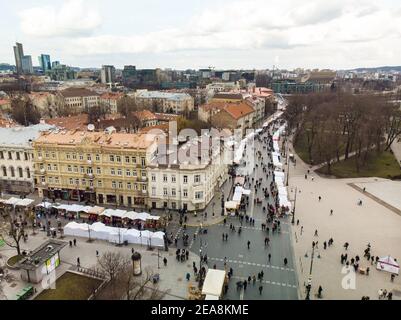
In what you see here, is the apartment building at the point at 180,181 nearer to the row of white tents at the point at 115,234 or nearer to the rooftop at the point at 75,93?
the row of white tents at the point at 115,234

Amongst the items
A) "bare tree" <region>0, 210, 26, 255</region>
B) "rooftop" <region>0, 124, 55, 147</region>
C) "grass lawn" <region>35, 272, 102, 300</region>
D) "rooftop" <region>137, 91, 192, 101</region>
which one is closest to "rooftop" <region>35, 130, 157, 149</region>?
"rooftop" <region>0, 124, 55, 147</region>

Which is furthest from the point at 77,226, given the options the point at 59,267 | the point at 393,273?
the point at 393,273

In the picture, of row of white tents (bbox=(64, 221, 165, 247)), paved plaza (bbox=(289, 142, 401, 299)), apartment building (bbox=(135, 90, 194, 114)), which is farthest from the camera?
apartment building (bbox=(135, 90, 194, 114))

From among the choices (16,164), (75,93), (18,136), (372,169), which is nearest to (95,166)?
(16,164)

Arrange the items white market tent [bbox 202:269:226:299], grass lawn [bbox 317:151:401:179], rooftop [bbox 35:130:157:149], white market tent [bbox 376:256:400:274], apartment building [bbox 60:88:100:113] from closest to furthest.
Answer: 1. white market tent [bbox 202:269:226:299]
2. white market tent [bbox 376:256:400:274]
3. rooftop [bbox 35:130:157:149]
4. grass lawn [bbox 317:151:401:179]
5. apartment building [bbox 60:88:100:113]

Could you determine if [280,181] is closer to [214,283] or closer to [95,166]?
[95,166]

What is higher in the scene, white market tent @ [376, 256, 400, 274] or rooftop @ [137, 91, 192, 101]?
rooftop @ [137, 91, 192, 101]

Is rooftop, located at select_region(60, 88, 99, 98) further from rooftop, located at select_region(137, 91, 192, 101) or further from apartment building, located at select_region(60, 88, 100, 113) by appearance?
rooftop, located at select_region(137, 91, 192, 101)
